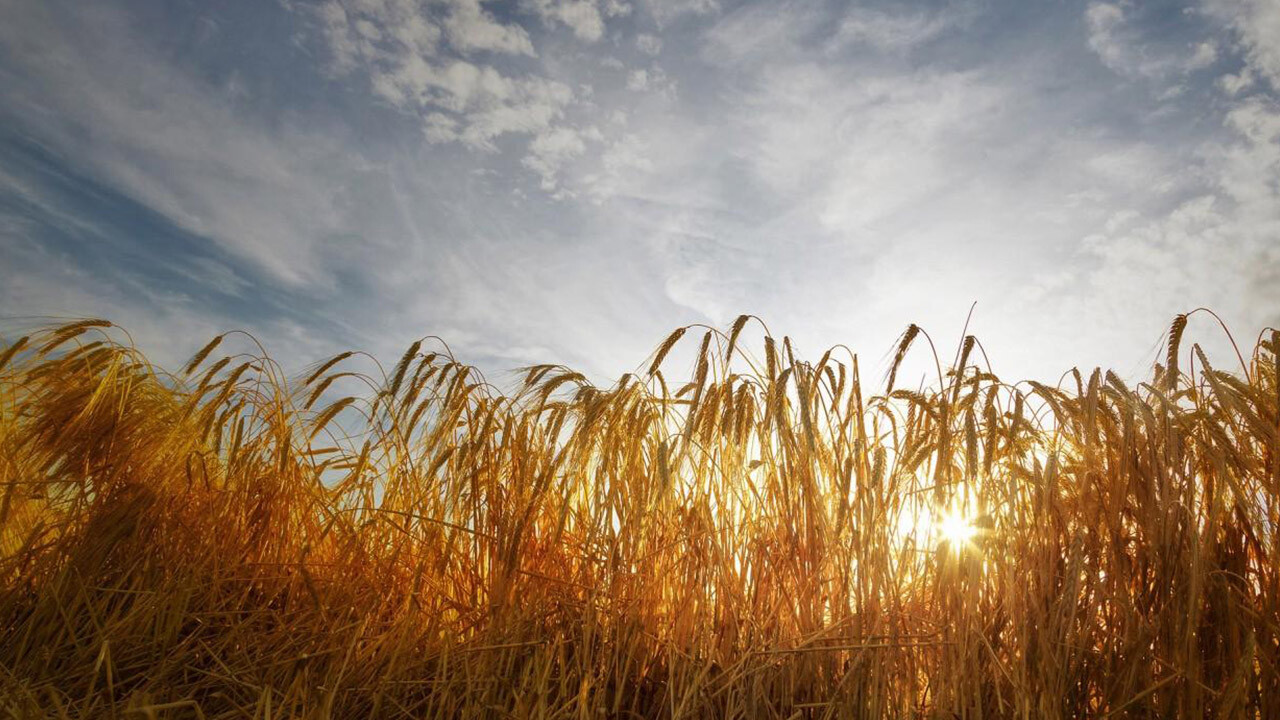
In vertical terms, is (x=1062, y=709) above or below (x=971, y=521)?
below

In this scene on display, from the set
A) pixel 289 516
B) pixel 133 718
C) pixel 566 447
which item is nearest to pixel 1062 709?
pixel 566 447

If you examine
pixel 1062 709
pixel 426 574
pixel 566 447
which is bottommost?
pixel 1062 709

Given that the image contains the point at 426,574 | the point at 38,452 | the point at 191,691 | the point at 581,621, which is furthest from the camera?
the point at 38,452

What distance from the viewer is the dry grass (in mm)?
1763

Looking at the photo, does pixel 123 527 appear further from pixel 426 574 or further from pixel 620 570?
pixel 620 570

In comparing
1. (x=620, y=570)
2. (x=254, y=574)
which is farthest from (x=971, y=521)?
(x=254, y=574)

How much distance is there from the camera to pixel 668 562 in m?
2.15

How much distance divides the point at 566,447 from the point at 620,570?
452mm

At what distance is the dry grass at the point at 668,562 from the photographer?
5.78 feet

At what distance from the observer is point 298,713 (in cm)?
185

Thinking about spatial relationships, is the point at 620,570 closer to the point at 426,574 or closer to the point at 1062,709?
the point at 426,574

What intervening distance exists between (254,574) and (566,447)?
1.24 metres

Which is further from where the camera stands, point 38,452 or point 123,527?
point 38,452

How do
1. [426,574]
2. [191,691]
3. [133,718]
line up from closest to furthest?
1. [133,718]
2. [191,691]
3. [426,574]
